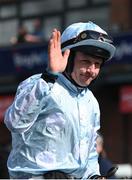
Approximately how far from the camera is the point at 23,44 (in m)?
19.3

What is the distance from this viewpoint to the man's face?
5004 millimetres

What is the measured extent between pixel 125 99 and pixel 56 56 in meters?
13.5

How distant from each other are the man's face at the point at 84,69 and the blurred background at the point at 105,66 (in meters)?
12.1

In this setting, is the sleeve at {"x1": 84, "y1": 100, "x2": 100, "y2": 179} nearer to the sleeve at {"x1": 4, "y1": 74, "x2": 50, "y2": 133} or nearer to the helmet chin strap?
the helmet chin strap

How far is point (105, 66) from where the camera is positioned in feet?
61.3

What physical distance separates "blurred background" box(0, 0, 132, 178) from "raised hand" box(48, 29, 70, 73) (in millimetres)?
12226

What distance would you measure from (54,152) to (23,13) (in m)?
18.2

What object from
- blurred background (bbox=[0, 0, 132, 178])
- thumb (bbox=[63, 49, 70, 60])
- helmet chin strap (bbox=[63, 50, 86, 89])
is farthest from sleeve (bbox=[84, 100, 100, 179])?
blurred background (bbox=[0, 0, 132, 178])

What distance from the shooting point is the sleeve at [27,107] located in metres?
4.73

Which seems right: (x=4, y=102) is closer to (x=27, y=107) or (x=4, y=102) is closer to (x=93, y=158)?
(x=93, y=158)

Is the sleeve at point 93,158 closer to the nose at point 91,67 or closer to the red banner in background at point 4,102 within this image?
the nose at point 91,67

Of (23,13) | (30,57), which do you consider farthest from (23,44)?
(23,13)

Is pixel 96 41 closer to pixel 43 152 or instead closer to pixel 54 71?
pixel 54 71

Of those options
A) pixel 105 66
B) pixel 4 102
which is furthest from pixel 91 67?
pixel 4 102
